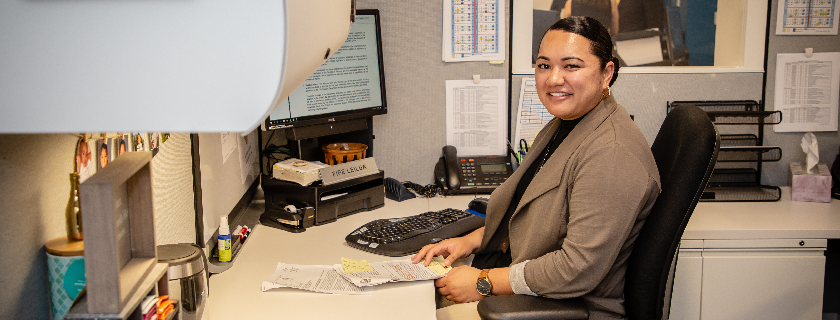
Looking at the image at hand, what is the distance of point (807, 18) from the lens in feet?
7.45

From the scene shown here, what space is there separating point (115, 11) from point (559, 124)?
4.29 ft

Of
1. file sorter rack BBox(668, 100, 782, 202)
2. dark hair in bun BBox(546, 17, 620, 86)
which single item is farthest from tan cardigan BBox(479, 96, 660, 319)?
file sorter rack BBox(668, 100, 782, 202)

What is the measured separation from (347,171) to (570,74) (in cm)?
83

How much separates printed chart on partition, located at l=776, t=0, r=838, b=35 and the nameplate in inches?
66.0

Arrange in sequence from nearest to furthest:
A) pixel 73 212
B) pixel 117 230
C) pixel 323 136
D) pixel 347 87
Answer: pixel 117 230 → pixel 73 212 → pixel 347 87 → pixel 323 136

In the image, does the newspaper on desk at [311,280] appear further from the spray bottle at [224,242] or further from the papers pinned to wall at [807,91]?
the papers pinned to wall at [807,91]

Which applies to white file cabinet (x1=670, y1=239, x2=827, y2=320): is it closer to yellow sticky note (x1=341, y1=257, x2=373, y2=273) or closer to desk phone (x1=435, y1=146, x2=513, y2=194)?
desk phone (x1=435, y1=146, x2=513, y2=194)

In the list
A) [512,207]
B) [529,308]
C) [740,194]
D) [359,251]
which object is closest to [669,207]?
[529,308]

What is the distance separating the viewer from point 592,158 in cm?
128

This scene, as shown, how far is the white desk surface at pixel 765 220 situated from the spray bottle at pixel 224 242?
4.44ft

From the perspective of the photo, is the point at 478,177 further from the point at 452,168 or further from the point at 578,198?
the point at 578,198

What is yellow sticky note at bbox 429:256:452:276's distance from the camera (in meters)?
1.43

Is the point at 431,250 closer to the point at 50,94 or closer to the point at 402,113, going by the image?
the point at 402,113

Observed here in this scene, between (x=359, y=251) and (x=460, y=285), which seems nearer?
(x=460, y=285)
